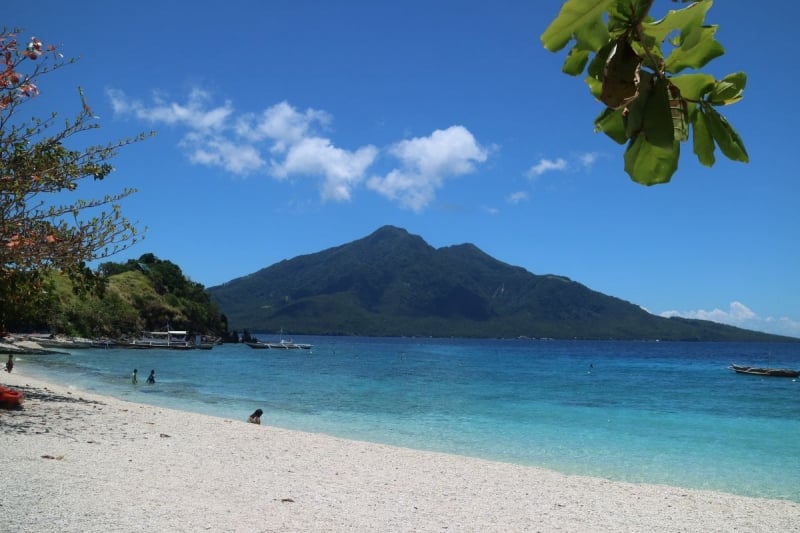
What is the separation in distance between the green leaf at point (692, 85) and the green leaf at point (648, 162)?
7 cm

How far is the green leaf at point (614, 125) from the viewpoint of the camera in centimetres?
86

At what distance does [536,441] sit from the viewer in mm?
20172

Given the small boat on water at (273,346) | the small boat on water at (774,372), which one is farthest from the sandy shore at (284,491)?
the small boat on water at (273,346)

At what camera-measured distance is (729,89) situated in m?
0.78

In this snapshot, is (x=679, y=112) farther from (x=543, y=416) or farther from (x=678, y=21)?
(x=543, y=416)

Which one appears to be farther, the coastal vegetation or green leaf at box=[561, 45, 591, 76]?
the coastal vegetation

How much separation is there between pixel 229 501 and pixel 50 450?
A: 170 inches

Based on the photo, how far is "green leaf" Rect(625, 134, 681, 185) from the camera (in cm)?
79

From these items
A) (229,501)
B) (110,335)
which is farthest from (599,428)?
(110,335)

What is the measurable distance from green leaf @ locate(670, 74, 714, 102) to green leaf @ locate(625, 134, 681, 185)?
7 centimetres

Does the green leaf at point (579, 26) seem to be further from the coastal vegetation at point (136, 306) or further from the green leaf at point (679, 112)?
the coastal vegetation at point (136, 306)

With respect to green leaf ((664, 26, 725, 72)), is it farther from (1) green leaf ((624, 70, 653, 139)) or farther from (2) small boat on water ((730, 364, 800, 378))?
(2) small boat on water ((730, 364, 800, 378))

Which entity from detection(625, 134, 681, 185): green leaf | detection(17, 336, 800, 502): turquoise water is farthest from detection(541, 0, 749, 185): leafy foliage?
detection(17, 336, 800, 502): turquoise water

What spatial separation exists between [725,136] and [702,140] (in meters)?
0.03
